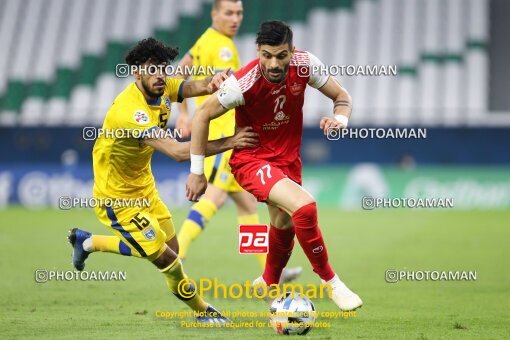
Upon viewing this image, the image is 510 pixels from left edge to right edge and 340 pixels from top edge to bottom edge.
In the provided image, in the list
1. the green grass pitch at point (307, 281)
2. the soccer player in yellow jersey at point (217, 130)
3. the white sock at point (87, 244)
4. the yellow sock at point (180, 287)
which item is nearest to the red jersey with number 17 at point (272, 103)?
the yellow sock at point (180, 287)

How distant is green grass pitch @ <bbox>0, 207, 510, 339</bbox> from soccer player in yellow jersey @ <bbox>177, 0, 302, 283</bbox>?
2.12ft

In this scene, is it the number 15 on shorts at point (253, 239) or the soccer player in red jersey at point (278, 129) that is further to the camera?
the number 15 on shorts at point (253, 239)

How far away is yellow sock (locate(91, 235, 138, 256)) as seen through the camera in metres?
7.22

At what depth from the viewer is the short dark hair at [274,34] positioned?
6.19m

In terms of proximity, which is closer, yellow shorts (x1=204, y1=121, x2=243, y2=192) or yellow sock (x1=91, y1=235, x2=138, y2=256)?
yellow sock (x1=91, y1=235, x2=138, y2=256)

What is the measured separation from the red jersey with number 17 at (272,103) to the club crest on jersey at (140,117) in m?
0.59

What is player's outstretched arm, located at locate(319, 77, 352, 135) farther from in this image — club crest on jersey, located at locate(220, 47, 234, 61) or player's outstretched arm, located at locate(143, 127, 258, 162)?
club crest on jersey, located at locate(220, 47, 234, 61)

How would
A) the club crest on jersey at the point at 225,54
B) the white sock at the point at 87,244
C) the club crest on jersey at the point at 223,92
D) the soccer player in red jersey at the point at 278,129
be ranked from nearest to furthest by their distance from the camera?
the soccer player in red jersey at the point at 278,129 → the club crest on jersey at the point at 223,92 → the white sock at the point at 87,244 → the club crest on jersey at the point at 225,54

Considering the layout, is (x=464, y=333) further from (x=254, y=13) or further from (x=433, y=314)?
(x=254, y=13)

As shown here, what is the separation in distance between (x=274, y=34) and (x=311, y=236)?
1.39 meters

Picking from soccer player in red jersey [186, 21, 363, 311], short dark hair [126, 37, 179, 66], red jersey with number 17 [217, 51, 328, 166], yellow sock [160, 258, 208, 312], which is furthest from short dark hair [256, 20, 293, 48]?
yellow sock [160, 258, 208, 312]

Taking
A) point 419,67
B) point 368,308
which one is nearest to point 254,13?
point 419,67

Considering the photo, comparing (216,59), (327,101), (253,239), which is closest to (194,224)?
(216,59)

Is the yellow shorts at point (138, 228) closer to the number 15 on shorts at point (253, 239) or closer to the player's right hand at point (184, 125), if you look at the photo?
the number 15 on shorts at point (253, 239)
